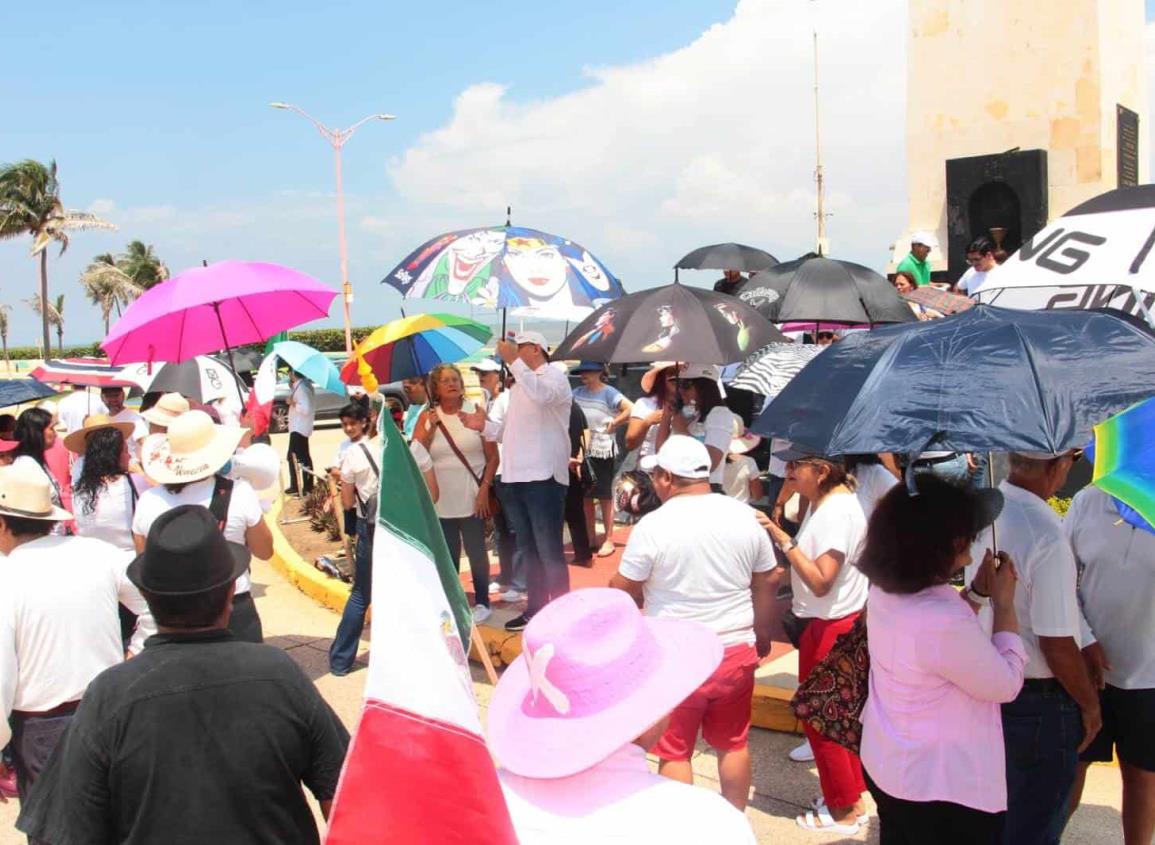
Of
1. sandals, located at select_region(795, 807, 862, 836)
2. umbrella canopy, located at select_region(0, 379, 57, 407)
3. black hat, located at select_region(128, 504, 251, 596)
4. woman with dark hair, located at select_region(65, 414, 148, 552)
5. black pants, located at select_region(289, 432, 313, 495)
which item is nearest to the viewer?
black hat, located at select_region(128, 504, 251, 596)

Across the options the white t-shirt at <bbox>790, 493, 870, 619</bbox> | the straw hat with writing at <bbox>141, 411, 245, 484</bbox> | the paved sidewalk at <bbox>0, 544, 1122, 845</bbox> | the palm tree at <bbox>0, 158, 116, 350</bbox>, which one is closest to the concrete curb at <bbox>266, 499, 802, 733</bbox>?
the paved sidewalk at <bbox>0, 544, 1122, 845</bbox>

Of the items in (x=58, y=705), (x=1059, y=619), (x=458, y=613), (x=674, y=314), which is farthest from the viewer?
(x=674, y=314)

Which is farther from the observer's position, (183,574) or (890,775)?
(890,775)

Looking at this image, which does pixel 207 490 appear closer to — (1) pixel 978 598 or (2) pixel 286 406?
(1) pixel 978 598

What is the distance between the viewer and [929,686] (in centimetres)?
301

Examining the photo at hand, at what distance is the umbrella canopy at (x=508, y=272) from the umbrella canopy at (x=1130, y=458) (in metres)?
4.59

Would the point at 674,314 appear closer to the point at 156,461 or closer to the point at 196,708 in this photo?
the point at 156,461

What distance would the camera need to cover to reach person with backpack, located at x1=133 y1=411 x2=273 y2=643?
4.79 meters

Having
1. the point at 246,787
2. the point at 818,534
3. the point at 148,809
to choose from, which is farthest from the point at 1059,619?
the point at 148,809

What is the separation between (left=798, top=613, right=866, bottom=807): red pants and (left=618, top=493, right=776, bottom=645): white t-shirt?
1.88 feet

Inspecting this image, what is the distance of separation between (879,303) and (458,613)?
5401 millimetres

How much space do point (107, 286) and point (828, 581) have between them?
72907mm

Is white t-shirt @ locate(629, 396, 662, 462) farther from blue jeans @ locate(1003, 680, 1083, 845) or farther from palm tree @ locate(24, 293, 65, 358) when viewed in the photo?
palm tree @ locate(24, 293, 65, 358)

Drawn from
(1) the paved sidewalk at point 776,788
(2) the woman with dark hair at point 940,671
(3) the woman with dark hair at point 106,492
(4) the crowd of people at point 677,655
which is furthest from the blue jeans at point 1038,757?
(3) the woman with dark hair at point 106,492
